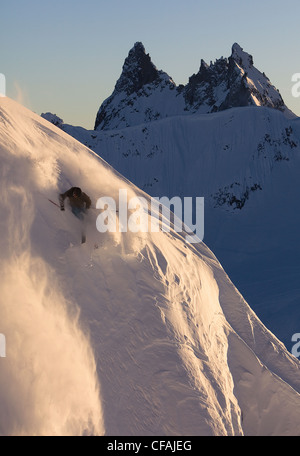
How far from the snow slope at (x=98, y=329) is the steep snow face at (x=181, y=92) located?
195 feet

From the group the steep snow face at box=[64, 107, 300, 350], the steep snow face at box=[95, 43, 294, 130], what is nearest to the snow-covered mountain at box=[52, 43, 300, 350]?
the steep snow face at box=[64, 107, 300, 350]

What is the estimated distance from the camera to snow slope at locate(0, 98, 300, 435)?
6.83 m

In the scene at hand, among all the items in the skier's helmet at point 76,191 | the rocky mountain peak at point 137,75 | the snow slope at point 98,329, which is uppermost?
the rocky mountain peak at point 137,75

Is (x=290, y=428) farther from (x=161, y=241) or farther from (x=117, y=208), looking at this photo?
(x=117, y=208)

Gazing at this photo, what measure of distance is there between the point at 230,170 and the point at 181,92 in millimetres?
49530

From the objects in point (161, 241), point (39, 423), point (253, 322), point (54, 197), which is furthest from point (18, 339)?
point (253, 322)

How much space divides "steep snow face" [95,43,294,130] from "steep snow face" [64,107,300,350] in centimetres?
2096

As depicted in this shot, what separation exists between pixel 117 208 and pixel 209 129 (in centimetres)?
3881

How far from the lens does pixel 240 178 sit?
4509cm

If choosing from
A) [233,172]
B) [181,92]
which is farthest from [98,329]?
[181,92]

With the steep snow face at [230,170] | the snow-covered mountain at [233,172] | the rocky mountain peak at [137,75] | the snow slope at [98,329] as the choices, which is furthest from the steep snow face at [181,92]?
the snow slope at [98,329]

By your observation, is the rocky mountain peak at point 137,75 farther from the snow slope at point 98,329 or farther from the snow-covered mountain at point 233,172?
the snow slope at point 98,329

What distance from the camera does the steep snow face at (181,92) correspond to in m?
71.8
